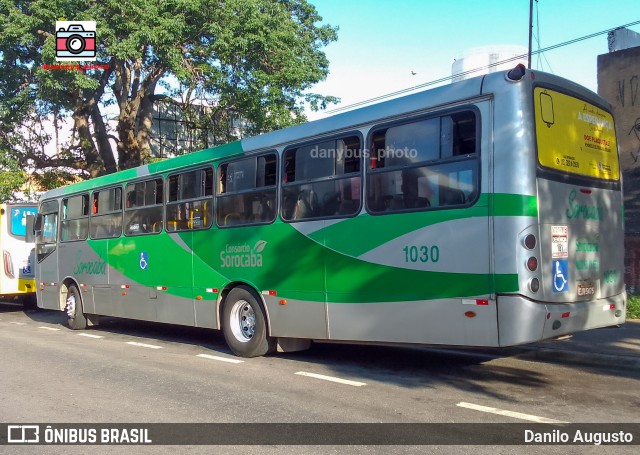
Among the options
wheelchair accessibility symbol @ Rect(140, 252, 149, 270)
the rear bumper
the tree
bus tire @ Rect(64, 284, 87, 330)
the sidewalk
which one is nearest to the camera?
the rear bumper

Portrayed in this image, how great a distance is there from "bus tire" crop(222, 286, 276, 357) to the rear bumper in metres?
3.93

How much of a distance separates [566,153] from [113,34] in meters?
13.5

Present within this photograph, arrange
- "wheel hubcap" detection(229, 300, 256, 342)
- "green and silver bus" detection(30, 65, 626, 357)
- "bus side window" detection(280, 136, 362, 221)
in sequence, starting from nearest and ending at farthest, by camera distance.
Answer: "green and silver bus" detection(30, 65, 626, 357)
"bus side window" detection(280, 136, 362, 221)
"wheel hubcap" detection(229, 300, 256, 342)

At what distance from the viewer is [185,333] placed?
12.9 meters

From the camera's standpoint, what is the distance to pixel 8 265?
17.4m

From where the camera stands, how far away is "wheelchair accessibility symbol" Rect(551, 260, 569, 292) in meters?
6.46

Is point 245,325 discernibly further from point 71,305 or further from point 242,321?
point 71,305

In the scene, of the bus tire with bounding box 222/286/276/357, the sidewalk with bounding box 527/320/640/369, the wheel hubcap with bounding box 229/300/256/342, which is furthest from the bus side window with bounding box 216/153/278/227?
the sidewalk with bounding box 527/320/640/369

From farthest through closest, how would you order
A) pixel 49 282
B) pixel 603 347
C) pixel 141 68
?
pixel 141 68 → pixel 49 282 → pixel 603 347


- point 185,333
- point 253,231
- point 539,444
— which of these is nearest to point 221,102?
point 185,333

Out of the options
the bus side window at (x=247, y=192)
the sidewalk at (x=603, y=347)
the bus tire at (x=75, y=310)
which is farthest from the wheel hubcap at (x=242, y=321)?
the bus tire at (x=75, y=310)

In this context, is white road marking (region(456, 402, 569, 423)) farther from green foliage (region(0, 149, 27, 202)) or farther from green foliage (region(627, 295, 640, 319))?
green foliage (region(0, 149, 27, 202))

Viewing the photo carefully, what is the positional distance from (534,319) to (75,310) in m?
10.8

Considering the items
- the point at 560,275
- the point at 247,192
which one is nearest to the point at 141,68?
the point at 247,192
